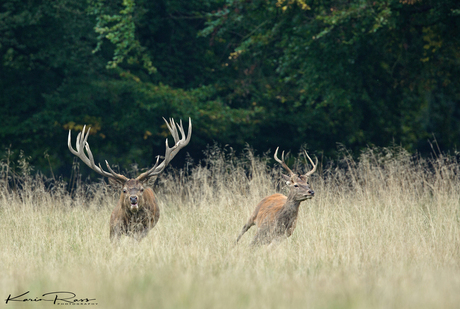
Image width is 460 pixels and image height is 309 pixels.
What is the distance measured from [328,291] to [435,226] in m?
3.44

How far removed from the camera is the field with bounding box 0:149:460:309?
165 inches

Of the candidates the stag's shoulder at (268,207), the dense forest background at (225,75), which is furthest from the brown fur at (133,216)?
the dense forest background at (225,75)

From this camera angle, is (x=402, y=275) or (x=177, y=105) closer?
(x=402, y=275)

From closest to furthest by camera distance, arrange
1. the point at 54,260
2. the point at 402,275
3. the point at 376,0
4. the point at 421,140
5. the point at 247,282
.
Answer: the point at 247,282 → the point at 402,275 → the point at 54,260 → the point at 376,0 → the point at 421,140

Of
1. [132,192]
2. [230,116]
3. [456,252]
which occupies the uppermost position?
[230,116]

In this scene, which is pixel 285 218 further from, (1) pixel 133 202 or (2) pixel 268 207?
(1) pixel 133 202

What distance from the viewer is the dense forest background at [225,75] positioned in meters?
13.0

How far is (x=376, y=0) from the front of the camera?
1148 centimetres

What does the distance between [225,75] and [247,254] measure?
1117 centimetres

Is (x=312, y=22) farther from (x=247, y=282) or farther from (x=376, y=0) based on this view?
(x=247, y=282)

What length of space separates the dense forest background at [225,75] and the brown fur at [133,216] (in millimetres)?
5896

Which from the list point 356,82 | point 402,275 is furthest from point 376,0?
point 402,275

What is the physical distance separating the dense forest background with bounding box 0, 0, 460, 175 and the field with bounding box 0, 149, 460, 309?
13.4ft

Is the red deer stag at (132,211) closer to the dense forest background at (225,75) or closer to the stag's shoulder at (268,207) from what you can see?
the stag's shoulder at (268,207)
